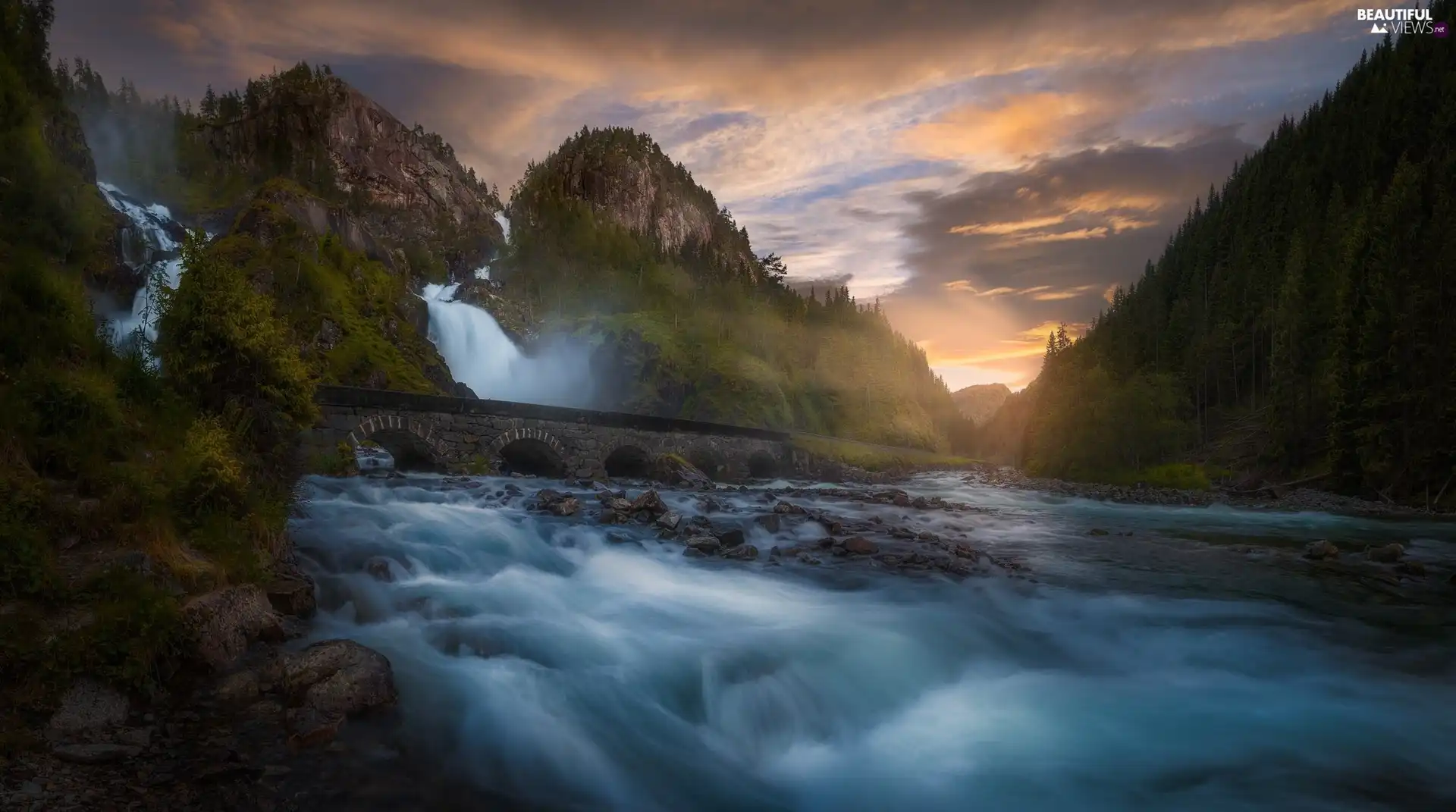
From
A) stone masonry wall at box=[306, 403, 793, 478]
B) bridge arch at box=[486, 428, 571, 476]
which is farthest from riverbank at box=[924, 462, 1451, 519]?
bridge arch at box=[486, 428, 571, 476]

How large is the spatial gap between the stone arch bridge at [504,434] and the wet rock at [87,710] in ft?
64.8

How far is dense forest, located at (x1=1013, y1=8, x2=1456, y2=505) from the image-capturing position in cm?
4509

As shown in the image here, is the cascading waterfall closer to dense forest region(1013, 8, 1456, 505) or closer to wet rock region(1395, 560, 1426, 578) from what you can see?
wet rock region(1395, 560, 1426, 578)

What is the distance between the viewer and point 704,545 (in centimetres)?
1916

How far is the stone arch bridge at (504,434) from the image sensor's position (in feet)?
102

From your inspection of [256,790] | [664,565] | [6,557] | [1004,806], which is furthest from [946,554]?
[6,557]

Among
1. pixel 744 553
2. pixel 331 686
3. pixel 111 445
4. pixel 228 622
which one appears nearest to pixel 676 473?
pixel 744 553

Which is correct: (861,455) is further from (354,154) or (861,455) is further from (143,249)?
(354,154)

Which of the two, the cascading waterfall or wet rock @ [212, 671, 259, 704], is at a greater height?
the cascading waterfall

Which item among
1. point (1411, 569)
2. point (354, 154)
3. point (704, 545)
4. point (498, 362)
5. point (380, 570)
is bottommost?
point (1411, 569)

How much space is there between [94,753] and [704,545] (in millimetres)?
13800

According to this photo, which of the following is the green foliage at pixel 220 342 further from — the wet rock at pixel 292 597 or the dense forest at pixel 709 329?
the dense forest at pixel 709 329

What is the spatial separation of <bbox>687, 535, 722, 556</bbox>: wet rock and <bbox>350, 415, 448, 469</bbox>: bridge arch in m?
19.8

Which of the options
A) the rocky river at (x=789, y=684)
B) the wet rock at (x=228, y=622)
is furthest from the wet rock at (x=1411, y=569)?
the wet rock at (x=228, y=622)
